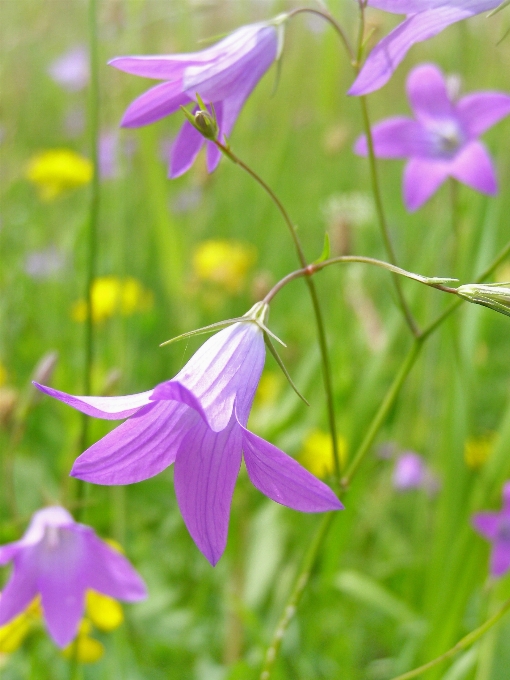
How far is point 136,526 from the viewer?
197cm

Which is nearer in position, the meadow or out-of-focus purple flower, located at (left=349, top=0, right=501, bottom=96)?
out-of-focus purple flower, located at (left=349, top=0, right=501, bottom=96)

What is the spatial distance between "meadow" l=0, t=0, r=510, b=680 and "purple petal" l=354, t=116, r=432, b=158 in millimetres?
139

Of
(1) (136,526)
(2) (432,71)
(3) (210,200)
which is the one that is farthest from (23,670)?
(3) (210,200)

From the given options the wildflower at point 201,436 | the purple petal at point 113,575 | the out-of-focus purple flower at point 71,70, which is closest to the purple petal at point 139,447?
the wildflower at point 201,436

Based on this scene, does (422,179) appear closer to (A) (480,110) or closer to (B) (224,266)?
(A) (480,110)

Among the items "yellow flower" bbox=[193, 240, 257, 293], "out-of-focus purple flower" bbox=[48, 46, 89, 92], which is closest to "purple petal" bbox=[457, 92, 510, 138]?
"yellow flower" bbox=[193, 240, 257, 293]

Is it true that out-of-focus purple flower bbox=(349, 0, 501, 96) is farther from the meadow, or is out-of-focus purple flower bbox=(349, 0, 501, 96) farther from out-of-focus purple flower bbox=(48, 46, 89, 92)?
out-of-focus purple flower bbox=(48, 46, 89, 92)

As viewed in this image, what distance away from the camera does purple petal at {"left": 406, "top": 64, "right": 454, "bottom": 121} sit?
4.50ft

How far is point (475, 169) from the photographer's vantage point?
1238 mm

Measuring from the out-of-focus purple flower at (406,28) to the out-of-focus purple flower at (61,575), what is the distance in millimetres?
710

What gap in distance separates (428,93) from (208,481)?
3.28 feet

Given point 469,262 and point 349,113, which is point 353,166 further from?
point 469,262

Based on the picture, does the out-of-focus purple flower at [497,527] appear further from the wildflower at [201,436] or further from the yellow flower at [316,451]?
the wildflower at [201,436]

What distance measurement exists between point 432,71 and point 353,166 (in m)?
2.79
